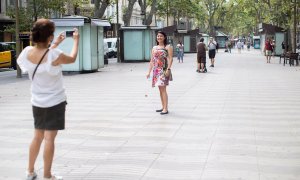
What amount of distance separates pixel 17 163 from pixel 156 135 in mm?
2449

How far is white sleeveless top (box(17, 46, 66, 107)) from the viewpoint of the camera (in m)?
5.12

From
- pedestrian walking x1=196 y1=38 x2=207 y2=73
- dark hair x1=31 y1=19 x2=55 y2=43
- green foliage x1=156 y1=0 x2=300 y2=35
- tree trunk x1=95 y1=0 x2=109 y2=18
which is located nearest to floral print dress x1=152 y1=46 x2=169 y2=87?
dark hair x1=31 y1=19 x2=55 y2=43

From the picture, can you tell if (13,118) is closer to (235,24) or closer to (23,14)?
(23,14)

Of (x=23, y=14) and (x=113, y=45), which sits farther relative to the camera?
(x=113, y=45)

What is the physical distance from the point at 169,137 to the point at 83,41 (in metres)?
17.3

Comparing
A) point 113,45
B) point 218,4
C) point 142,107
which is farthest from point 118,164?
point 218,4

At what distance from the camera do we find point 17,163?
252 inches

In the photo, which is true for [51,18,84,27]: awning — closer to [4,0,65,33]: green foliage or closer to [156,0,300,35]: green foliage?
[4,0,65,33]: green foliage

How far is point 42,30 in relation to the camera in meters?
5.08

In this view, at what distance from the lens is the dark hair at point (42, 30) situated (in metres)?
5.07

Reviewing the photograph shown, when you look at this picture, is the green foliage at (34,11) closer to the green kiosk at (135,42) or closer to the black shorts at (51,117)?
the green kiosk at (135,42)

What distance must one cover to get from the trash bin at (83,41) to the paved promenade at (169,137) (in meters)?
9.53

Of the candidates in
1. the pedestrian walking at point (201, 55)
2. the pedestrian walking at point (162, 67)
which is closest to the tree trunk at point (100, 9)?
the pedestrian walking at point (201, 55)

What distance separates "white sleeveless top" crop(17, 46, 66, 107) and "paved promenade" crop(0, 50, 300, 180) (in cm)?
101
